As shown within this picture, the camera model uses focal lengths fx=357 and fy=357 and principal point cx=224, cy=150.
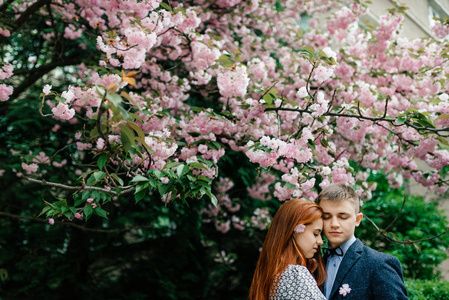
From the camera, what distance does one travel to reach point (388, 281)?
67.6 inches

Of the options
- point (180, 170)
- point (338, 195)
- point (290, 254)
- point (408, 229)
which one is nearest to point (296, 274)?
point (290, 254)

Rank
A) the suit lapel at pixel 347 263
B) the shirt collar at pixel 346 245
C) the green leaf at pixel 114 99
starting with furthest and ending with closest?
1. the shirt collar at pixel 346 245
2. the suit lapel at pixel 347 263
3. the green leaf at pixel 114 99

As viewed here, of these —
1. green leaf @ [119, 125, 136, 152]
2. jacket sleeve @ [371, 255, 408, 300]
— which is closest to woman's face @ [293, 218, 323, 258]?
jacket sleeve @ [371, 255, 408, 300]

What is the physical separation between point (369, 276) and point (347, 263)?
0.12 metres

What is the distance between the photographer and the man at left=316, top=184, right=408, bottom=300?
1737mm

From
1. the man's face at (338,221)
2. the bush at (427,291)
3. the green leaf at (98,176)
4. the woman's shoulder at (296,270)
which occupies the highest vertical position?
the man's face at (338,221)

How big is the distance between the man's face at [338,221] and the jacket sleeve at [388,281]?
0.23m

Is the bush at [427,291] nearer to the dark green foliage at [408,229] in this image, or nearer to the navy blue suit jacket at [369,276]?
the dark green foliage at [408,229]

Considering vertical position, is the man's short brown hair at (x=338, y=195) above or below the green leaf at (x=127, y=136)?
above

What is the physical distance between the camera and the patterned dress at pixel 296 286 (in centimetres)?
164

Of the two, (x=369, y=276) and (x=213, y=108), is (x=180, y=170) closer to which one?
(x=369, y=276)

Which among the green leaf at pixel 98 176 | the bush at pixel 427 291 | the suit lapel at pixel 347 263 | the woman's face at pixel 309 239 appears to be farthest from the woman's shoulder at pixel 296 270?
the bush at pixel 427 291

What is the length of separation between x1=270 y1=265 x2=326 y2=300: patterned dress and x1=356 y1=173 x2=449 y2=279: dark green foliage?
174 inches

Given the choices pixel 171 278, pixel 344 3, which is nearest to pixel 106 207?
pixel 171 278
